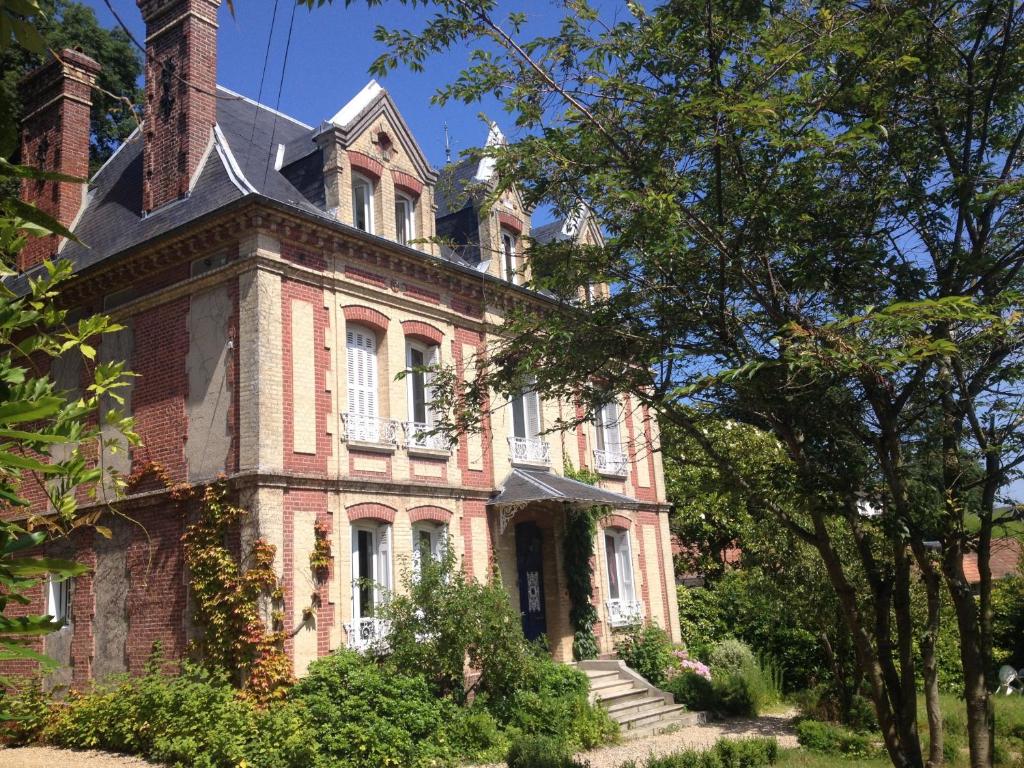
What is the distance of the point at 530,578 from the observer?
17.7 m

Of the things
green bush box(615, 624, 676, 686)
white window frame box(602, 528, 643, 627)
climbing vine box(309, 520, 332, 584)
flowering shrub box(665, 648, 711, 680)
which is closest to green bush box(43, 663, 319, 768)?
climbing vine box(309, 520, 332, 584)

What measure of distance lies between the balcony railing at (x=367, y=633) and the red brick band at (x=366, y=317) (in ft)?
16.3

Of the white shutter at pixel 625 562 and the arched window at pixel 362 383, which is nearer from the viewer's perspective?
the arched window at pixel 362 383

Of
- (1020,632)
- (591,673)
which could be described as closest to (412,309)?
(591,673)

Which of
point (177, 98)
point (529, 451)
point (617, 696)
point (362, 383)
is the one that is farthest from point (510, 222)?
point (617, 696)

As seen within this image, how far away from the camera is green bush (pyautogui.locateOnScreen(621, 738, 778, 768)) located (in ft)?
31.9

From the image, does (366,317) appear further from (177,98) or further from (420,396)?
(177,98)

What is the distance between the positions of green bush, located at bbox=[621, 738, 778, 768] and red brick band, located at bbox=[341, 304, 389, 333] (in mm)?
8402

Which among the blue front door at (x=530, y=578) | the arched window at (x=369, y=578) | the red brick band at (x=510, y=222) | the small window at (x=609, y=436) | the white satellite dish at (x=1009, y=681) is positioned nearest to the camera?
the arched window at (x=369, y=578)

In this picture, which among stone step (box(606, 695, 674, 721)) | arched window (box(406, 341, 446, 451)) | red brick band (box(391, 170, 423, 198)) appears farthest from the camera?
red brick band (box(391, 170, 423, 198))

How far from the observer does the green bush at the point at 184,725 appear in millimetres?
11195

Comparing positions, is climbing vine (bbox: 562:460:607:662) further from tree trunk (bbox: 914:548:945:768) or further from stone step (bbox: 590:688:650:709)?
tree trunk (bbox: 914:548:945:768)

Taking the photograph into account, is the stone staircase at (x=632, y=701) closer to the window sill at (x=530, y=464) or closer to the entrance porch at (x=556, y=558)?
the entrance porch at (x=556, y=558)

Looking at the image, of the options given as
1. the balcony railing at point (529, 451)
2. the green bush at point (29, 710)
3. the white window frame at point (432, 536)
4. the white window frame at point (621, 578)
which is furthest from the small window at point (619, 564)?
the green bush at point (29, 710)
